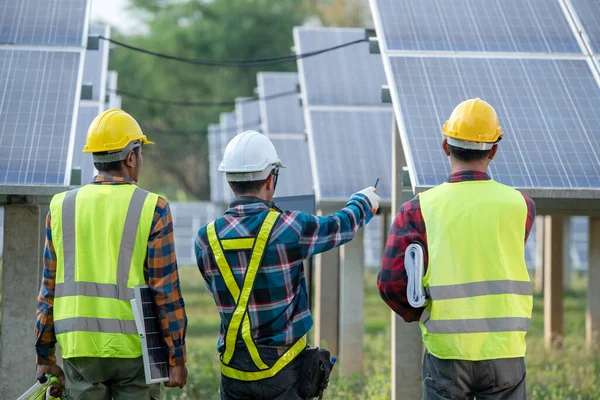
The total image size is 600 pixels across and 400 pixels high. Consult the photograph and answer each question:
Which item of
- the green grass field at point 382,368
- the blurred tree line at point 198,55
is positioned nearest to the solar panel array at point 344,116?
the green grass field at point 382,368

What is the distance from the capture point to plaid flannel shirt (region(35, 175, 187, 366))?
519 centimetres

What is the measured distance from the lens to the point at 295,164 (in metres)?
15.8

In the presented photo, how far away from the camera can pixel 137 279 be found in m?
5.19

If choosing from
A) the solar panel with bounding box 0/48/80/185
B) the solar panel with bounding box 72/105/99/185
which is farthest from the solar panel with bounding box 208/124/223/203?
the solar panel with bounding box 0/48/80/185

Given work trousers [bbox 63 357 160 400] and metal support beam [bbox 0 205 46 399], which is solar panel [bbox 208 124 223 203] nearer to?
metal support beam [bbox 0 205 46 399]

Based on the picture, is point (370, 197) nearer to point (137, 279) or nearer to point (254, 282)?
point (254, 282)

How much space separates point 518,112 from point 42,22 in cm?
366

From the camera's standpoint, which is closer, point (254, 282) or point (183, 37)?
point (254, 282)

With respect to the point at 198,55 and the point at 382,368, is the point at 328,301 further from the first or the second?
the point at 198,55

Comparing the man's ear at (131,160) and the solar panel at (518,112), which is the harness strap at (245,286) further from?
the solar panel at (518,112)


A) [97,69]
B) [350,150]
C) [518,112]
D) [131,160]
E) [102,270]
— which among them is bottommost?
[102,270]

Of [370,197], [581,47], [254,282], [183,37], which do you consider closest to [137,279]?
[254,282]

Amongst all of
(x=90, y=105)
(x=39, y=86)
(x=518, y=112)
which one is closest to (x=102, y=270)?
(x=39, y=86)

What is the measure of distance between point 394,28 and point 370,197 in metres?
3.07
